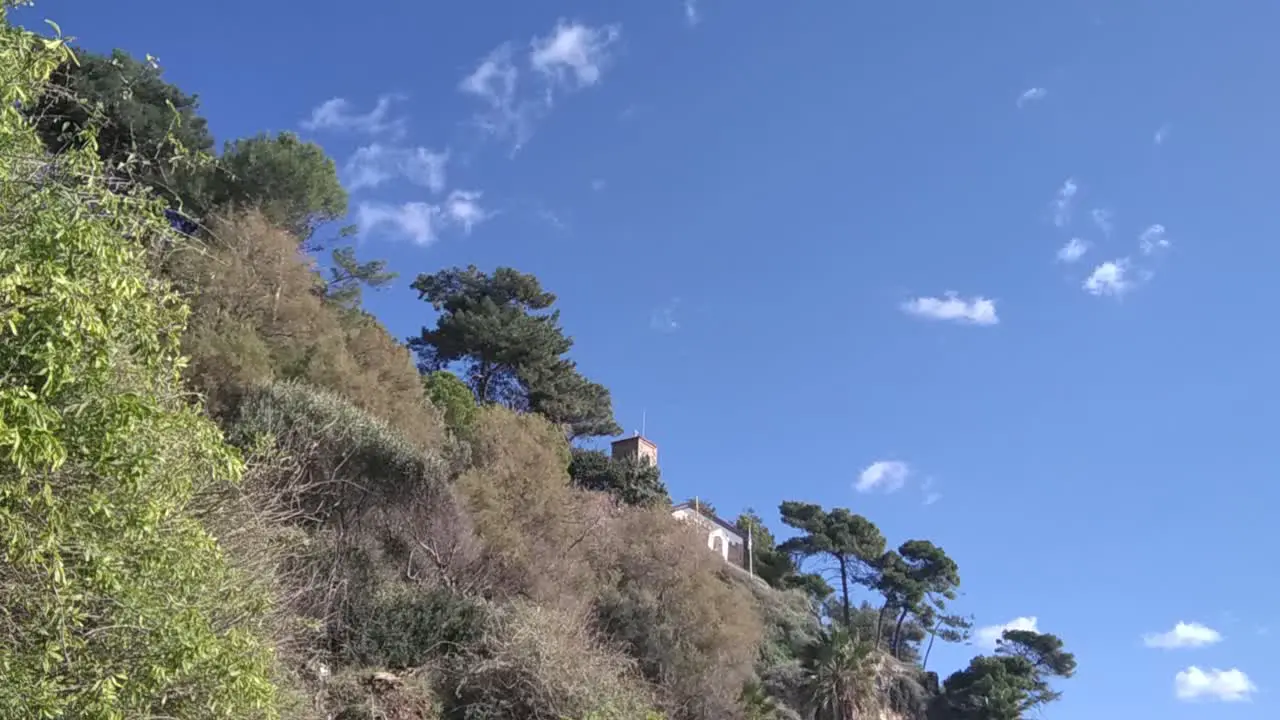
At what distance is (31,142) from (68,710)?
9.97 feet

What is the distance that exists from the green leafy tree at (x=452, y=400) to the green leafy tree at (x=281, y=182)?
612 cm

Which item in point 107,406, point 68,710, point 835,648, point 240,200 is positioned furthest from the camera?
point 835,648

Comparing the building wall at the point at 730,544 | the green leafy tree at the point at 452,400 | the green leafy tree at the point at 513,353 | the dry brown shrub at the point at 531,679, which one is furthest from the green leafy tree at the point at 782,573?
the dry brown shrub at the point at 531,679

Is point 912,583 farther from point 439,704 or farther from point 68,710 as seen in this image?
point 68,710

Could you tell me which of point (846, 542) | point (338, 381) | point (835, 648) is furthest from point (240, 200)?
point (846, 542)

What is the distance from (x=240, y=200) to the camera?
91.2ft

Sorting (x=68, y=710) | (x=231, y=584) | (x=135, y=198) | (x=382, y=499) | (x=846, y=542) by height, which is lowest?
(x=68, y=710)

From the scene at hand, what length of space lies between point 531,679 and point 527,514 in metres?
5.44

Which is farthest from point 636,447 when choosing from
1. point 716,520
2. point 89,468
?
point 89,468

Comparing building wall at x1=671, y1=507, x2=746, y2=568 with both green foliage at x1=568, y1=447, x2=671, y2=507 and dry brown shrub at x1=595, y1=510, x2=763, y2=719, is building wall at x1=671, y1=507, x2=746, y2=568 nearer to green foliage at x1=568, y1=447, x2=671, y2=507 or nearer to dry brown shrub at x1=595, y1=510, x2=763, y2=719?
green foliage at x1=568, y1=447, x2=671, y2=507

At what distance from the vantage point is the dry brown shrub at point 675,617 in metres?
23.6

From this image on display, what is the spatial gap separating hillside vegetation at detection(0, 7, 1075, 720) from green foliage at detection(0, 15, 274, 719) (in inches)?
0.7

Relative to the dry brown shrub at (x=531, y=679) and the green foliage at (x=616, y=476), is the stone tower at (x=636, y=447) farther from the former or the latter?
the dry brown shrub at (x=531, y=679)

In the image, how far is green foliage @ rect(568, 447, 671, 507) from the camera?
38094 mm
